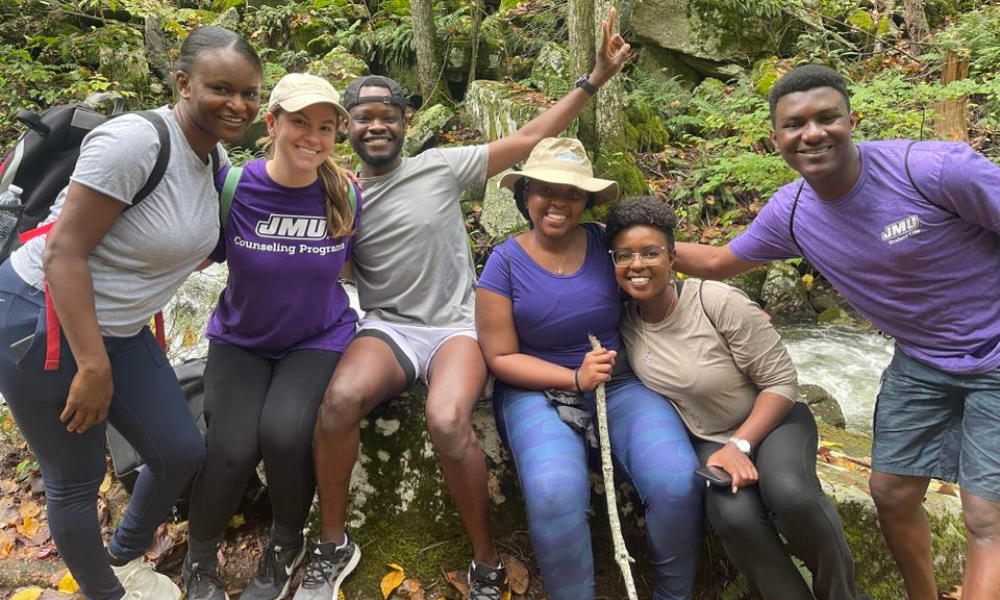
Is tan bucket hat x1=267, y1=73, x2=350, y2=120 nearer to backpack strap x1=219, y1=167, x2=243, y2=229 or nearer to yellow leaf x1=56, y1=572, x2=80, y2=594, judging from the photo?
backpack strap x1=219, y1=167, x2=243, y2=229

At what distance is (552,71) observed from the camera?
11.3 m

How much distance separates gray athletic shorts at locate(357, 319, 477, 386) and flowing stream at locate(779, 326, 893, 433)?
16.2 ft

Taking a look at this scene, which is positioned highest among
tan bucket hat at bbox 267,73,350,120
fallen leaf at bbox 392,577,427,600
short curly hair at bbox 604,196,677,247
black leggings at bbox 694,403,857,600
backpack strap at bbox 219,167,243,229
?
tan bucket hat at bbox 267,73,350,120

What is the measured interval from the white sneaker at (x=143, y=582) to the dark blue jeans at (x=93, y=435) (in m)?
0.07

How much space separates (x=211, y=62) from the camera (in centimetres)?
247

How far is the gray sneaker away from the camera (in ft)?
9.68

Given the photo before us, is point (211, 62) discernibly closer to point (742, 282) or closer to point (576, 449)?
point (576, 449)

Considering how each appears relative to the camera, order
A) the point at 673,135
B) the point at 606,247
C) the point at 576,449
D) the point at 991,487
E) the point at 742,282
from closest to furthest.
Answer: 1. the point at 991,487
2. the point at 576,449
3. the point at 606,247
4. the point at 742,282
5. the point at 673,135

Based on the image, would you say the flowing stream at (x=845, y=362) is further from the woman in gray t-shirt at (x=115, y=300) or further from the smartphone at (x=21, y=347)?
the smartphone at (x=21, y=347)

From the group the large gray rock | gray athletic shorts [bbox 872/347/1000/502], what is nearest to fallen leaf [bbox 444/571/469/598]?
gray athletic shorts [bbox 872/347/1000/502]

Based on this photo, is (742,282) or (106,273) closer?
(106,273)

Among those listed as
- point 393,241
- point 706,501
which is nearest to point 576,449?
point 706,501

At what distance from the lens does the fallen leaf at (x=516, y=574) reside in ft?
10.4

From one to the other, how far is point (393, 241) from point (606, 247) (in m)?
1.13
